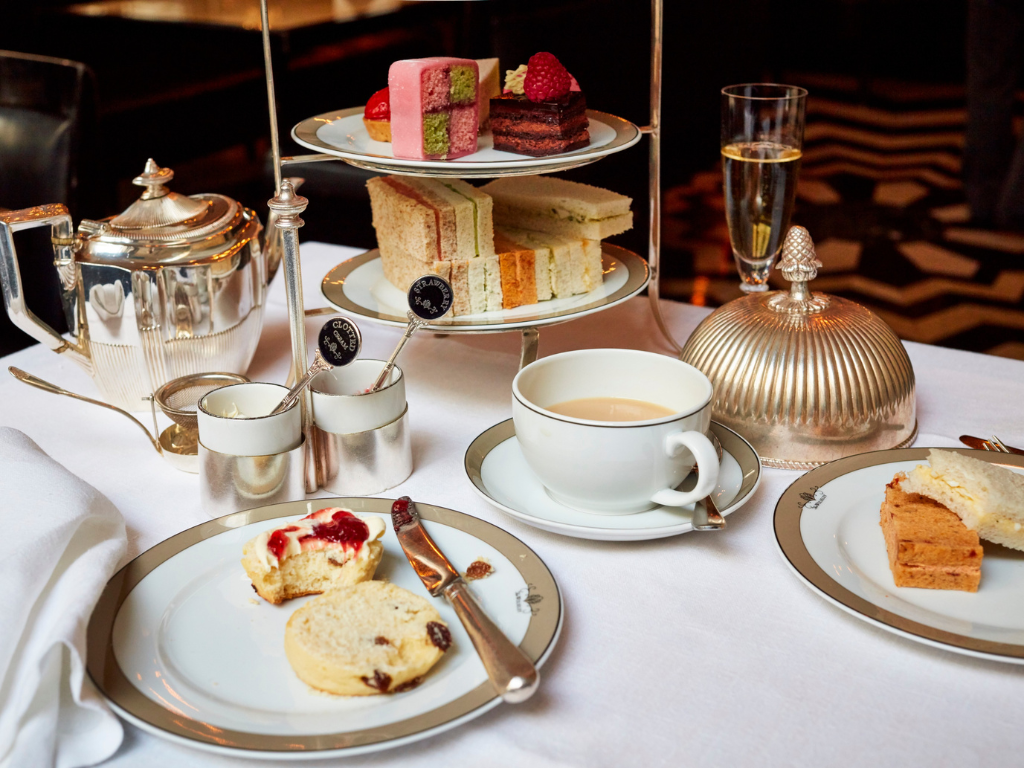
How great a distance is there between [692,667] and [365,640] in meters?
0.19

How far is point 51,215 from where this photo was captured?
79cm

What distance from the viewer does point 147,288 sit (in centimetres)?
82

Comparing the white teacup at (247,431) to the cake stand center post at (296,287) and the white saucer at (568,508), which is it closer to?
the cake stand center post at (296,287)

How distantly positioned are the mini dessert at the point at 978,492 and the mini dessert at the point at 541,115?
0.40 metres

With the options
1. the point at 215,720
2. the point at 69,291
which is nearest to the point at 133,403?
the point at 69,291

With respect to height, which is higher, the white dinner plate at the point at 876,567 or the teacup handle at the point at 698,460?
the teacup handle at the point at 698,460

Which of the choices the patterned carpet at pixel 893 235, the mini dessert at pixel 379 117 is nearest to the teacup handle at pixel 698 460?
the mini dessert at pixel 379 117

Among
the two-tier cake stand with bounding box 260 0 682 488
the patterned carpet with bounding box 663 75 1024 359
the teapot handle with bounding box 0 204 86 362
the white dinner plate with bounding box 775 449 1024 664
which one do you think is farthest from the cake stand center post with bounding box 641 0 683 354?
the patterned carpet with bounding box 663 75 1024 359

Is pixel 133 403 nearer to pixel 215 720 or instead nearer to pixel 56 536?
pixel 56 536

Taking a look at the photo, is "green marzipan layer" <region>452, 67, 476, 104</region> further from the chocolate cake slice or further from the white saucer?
the white saucer

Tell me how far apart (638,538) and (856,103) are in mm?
5038

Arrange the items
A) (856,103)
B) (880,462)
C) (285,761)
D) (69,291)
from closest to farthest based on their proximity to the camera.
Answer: (285,761) → (880,462) → (69,291) → (856,103)

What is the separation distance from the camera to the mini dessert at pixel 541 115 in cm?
81

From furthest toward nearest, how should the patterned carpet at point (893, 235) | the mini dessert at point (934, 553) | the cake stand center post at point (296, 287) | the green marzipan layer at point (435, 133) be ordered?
the patterned carpet at point (893, 235) < the green marzipan layer at point (435, 133) < the cake stand center post at point (296, 287) < the mini dessert at point (934, 553)
